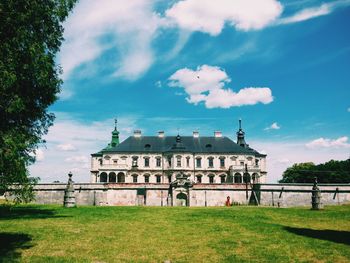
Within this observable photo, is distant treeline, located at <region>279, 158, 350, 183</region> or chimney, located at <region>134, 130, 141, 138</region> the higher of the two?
chimney, located at <region>134, 130, 141, 138</region>

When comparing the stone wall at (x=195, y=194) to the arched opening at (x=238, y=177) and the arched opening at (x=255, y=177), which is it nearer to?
the arched opening at (x=255, y=177)

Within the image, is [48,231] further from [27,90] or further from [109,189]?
[109,189]

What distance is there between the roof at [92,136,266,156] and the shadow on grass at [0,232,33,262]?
47.4 meters

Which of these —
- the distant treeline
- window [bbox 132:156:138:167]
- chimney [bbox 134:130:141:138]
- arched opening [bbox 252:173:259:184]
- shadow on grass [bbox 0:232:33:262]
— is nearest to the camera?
shadow on grass [bbox 0:232:33:262]

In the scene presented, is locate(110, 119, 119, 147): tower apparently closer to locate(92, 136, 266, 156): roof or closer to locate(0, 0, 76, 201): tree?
locate(92, 136, 266, 156): roof

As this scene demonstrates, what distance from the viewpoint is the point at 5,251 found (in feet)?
37.0

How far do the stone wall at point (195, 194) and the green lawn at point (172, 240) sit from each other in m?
19.5

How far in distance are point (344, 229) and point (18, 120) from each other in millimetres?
16383

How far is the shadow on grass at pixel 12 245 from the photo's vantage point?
1064 cm

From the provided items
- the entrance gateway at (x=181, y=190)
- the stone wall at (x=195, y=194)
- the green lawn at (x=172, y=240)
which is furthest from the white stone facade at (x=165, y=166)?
the green lawn at (x=172, y=240)

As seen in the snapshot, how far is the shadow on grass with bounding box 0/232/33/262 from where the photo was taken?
10637mm

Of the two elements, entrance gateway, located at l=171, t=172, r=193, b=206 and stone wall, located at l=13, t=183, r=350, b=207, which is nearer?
stone wall, located at l=13, t=183, r=350, b=207

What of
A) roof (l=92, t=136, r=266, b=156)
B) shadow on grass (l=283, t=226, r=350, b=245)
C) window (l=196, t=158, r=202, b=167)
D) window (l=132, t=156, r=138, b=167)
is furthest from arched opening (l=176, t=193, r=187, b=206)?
window (l=132, t=156, r=138, b=167)

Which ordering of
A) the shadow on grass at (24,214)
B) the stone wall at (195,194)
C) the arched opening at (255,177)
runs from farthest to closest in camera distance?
the arched opening at (255,177), the stone wall at (195,194), the shadow on grass at (24,214)
